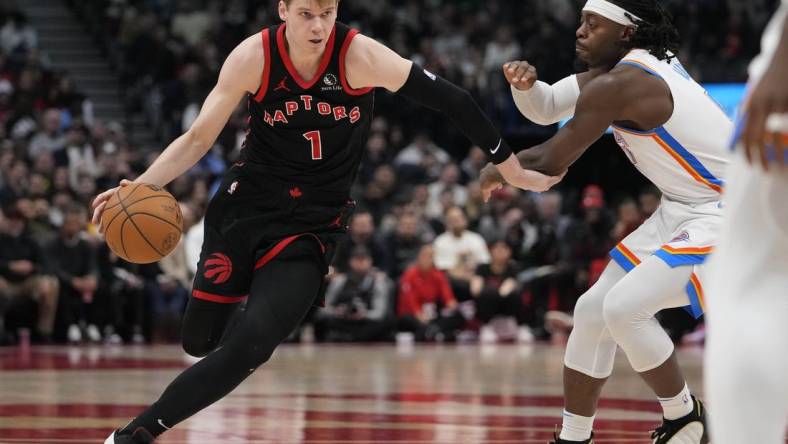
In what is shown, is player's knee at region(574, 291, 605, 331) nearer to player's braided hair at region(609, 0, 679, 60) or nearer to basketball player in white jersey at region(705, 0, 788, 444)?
player's braided hair at region(609, 0, 679, 60)

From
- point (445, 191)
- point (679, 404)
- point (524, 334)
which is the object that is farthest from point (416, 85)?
point (445, 191)

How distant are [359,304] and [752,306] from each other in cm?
1235

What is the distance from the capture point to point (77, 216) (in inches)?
571

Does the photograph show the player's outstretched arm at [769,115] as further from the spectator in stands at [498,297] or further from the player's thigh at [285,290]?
the spectator in stands at [498,297]

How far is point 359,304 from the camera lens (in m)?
15.1

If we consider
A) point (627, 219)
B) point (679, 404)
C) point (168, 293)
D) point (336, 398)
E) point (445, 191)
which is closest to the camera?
point (679, 404)

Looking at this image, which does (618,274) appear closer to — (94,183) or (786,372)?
(786,372)

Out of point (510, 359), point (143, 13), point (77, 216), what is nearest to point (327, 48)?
point (510, 359)

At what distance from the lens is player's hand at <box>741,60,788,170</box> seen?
2.68 meters

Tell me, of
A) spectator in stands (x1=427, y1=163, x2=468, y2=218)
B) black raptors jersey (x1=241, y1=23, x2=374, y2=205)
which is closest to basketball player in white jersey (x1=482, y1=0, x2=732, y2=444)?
black raptors jersey (x1=241, y1=23, x2=374, y2=205)

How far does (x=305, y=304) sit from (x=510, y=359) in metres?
7.62

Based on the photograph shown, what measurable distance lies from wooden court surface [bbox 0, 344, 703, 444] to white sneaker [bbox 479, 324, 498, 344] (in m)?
2.42

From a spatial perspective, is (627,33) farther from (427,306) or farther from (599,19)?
(427,306)

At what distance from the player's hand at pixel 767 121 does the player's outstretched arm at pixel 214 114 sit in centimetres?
254
